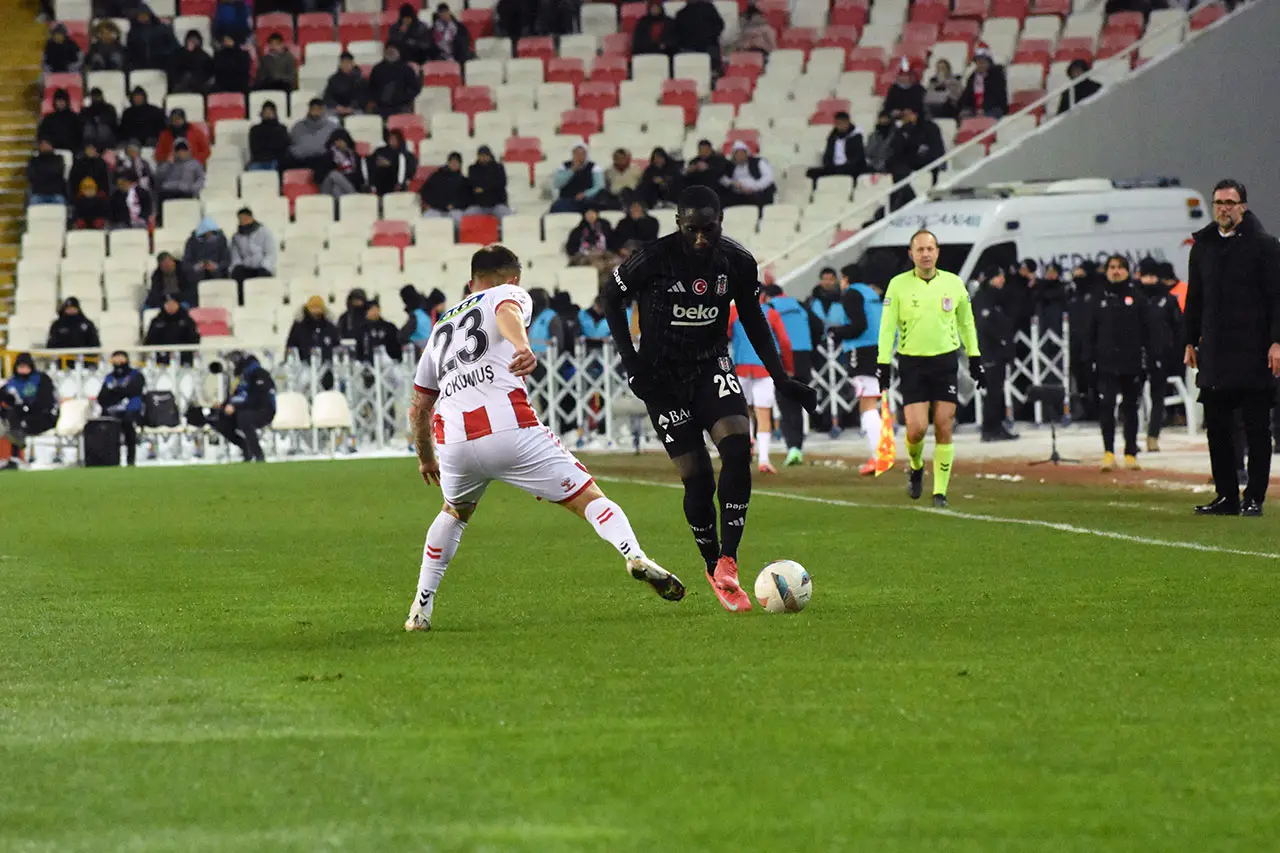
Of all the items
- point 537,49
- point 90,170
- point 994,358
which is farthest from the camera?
point 537,49

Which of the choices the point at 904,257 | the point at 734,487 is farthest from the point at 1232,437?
the point at 904,257

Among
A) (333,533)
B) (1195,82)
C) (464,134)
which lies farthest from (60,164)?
(333,533)

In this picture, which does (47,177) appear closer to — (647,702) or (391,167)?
(391,167)

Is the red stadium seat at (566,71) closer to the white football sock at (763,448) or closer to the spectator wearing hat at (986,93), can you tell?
the spectator wearing hat at (986,93)

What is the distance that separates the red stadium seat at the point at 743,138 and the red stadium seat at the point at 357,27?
25.2ft

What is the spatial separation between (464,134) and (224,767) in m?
30.4

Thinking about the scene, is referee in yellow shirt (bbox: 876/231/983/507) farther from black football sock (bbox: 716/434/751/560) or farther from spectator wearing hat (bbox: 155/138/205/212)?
spectator wearing hat (bbox: 155/138/205/212)

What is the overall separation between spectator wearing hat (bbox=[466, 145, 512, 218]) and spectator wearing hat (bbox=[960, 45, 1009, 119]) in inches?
296

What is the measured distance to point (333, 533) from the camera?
1541 centimetres

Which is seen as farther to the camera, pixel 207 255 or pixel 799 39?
pixel 799 39

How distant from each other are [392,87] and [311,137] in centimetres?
184

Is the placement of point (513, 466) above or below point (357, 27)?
below

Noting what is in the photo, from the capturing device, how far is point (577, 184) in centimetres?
3312

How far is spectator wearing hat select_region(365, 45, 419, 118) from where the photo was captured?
3588cm
